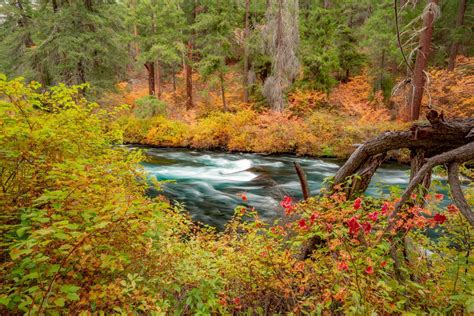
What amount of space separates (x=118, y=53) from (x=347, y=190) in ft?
57.8

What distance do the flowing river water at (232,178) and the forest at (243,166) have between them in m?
0.10

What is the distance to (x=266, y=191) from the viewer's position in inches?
372

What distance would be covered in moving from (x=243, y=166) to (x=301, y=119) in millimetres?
5475

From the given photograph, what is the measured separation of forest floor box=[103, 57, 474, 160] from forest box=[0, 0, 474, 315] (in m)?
0.12

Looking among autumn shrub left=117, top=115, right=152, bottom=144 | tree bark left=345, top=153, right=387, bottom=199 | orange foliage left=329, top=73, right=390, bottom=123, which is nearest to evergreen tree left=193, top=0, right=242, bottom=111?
autumn shrub left=117, top=115, right=152, bottom=144

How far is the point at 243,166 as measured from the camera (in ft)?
42.3

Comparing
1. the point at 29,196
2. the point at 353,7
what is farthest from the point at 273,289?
the point at 353,7

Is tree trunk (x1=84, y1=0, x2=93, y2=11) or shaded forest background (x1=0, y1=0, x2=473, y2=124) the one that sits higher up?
tree trunk (x1=84, y1=0, x2=93, y2=11)

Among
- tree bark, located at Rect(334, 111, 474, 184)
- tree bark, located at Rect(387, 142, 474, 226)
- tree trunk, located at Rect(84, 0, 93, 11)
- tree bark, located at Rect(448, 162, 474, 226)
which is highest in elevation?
tree trunk, located at Rect(84, 0, 93, 11)

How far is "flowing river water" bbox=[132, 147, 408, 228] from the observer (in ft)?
27.0

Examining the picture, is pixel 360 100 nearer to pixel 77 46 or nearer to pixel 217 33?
pixel 217 33

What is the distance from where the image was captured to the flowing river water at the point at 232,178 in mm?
8227

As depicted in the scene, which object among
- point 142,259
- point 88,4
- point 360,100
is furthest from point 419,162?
point 88,4

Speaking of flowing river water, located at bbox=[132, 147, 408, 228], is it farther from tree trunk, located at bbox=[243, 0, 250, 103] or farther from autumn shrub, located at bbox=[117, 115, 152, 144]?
tree trunk, located at bbox=[243, 0, 250, 103]
